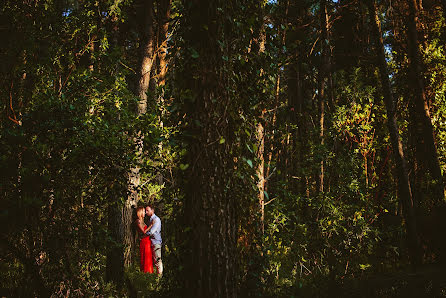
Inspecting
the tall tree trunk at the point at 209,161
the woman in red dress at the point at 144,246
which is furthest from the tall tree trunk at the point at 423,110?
the woman in red dress at the point at 144,246

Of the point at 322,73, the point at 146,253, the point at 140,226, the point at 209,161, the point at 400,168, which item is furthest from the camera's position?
the point at 322,73

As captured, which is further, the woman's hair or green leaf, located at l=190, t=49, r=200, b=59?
the woman's hair

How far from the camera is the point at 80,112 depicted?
4715 mm

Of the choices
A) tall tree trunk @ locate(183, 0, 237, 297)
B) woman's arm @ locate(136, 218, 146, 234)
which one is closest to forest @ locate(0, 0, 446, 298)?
tall tree trunk @ locate(183, 0, 237, 297)

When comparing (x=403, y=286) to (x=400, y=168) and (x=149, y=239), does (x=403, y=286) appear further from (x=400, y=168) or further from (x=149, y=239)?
(x=149, y=239)

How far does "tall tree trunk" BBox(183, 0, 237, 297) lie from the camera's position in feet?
10.6

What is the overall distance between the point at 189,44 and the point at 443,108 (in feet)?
29.3

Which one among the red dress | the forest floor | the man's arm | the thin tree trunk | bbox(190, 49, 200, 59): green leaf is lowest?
the forest floor

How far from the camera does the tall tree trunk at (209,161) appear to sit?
10.6 feet

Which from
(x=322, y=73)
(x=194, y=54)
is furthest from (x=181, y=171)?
(x=322, y=73)

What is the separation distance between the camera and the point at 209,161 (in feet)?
11.1

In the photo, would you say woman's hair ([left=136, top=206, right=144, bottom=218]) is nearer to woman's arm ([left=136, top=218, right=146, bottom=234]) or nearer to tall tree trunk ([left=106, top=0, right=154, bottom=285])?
woman's arm ([left=136, top=218, right=146, bottom=234])

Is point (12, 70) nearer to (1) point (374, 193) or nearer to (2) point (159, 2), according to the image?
(2) point (159, 2)

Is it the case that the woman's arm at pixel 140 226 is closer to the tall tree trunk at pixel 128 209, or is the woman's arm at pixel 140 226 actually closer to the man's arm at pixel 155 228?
the man's arm at pixel 155 228
